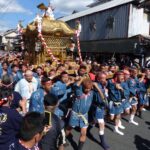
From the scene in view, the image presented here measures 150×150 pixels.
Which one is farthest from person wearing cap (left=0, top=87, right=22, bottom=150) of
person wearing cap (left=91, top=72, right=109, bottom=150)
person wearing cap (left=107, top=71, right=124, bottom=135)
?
person wearing cap (left=107, top=71, right=124, bottom=135)

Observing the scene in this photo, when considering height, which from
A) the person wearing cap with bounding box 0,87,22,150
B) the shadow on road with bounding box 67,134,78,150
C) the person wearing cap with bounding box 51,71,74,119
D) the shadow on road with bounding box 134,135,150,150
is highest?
the person wearing cap with bounding box 0,87,22,150

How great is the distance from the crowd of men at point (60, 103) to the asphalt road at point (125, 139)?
7.2 inches

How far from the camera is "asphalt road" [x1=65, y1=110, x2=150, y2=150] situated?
6283mm

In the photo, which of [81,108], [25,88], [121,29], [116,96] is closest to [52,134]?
[81,108]

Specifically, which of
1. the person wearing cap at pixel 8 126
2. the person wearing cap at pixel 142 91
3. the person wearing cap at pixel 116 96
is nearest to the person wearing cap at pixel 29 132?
the person wearing cap at pixel 8 126

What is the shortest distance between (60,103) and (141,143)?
2.06 m

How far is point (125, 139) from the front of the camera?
22.3ft

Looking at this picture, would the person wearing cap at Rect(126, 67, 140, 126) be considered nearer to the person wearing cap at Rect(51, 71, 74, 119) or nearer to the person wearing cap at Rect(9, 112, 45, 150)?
the person wearing cap at Rect(51, 71, 74, 119)

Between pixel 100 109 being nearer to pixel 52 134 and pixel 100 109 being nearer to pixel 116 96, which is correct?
pixel 116 96

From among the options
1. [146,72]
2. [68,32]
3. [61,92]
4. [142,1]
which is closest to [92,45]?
[142,1]

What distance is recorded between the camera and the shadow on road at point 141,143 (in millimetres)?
6346

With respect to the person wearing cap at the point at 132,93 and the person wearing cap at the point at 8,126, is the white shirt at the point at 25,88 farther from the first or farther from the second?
the person wearing cap at the point at 132,93

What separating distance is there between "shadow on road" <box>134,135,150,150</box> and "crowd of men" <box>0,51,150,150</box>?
0.51 m

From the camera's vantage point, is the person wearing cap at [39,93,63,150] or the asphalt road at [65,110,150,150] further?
the asphalt road at [65,110,150,150]
